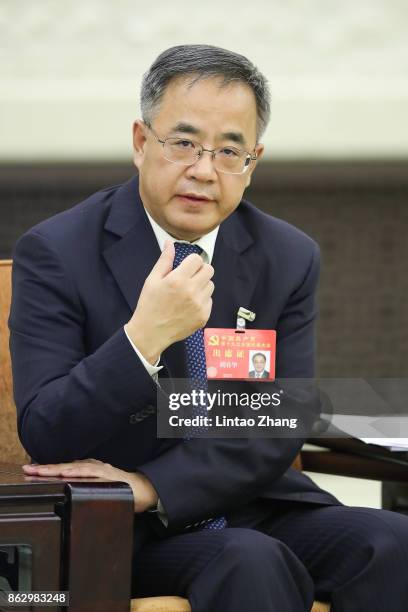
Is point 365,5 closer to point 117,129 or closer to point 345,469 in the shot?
point 117,129

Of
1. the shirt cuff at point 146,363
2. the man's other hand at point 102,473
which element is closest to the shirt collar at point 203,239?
the shirt cuff at point 146,363

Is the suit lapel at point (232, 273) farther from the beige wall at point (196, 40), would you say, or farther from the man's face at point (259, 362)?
the beige wall at point (196, 40)

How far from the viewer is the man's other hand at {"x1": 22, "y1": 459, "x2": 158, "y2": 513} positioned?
5.18ft

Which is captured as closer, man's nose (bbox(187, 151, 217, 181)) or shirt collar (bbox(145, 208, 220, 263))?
man's nose (bbox(187, 151, 217, 181))

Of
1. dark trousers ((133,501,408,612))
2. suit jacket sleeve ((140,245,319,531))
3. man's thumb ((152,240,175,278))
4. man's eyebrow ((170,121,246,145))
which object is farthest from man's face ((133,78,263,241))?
dark trousers ((133,501,408,612))

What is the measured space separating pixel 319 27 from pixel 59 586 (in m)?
2.54

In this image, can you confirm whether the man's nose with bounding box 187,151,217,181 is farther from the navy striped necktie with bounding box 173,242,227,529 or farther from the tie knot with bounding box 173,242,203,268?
the navy striped necktie with bounding box 173,242,227,529

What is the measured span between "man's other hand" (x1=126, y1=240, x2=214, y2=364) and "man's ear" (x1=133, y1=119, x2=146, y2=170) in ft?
0.82

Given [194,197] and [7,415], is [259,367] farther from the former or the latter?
[7,415]

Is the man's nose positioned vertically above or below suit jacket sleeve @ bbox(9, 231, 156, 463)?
above

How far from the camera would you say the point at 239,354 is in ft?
5.90

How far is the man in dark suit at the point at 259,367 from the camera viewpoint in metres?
1.80

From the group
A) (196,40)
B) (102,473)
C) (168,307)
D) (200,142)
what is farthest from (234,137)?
(196,40)

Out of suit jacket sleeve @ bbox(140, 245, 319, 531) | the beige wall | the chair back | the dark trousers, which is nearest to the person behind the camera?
the dark trousers
